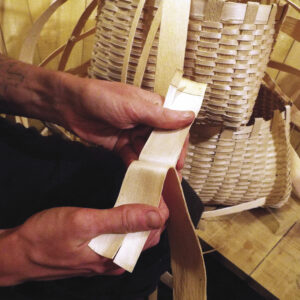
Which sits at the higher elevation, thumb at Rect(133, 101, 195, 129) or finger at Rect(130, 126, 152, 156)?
thumb at Rect(133, 101, 195, 129)

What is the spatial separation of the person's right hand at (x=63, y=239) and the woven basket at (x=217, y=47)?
0.28 metres

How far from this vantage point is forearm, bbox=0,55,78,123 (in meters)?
0.51

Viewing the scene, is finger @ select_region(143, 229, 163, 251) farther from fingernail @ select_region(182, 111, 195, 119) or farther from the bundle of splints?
fingernail @ select_region(182, 111, 195, 119)

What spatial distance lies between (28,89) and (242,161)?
48 centimetres

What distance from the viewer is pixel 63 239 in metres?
0.29

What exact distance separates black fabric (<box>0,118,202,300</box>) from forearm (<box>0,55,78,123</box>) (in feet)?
0.14

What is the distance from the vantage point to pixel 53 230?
0.97 ft

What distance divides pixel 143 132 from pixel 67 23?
26.0 inches

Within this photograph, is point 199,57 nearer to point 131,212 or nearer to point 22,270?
point 131,212

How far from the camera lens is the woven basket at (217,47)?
423 mm

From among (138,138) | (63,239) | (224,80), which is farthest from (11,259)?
(224,80)

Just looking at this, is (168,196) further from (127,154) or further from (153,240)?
(127,154)

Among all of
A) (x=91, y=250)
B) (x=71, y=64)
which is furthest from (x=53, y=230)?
(x=71, y=64)

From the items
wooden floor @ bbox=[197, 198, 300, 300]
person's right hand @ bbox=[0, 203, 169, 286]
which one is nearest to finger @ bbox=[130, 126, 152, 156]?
person's right hand @ bbox=[0, 203, 169, 286]
